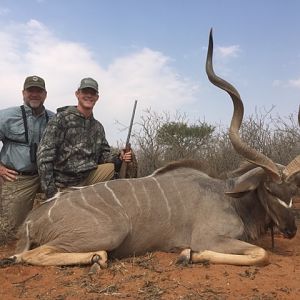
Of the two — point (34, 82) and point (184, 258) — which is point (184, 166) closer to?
point (184, 258)

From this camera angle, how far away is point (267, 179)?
326 cm

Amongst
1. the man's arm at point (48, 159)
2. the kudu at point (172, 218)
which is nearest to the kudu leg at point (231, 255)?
the kudu at point (172, 218)

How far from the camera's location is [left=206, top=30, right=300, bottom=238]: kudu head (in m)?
3.18

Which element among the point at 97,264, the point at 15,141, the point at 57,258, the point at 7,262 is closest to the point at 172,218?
the point at 97,264

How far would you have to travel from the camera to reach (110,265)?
2957 mm

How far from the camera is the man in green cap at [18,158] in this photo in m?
4.21

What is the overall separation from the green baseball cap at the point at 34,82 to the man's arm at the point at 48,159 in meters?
0.52

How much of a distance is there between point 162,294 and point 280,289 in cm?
62

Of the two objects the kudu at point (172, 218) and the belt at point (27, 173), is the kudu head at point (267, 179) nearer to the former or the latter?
the kudu at point (172, 218)

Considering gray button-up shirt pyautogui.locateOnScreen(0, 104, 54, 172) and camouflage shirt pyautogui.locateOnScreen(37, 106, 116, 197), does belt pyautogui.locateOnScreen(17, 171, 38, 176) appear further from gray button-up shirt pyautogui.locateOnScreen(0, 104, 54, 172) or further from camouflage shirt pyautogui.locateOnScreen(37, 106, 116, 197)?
camouflage shirt pyautogui.locateOnScreen(37, 106, 116, 197)

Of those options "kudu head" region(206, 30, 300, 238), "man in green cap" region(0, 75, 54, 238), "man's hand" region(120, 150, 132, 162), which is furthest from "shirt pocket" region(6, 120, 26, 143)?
"kudu head" region(206, 30, 300, 238)

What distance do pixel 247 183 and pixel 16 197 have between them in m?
2.10

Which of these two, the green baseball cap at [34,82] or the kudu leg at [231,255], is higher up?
the green baseball cap at [34,82]

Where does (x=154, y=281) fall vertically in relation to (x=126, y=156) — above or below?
below
